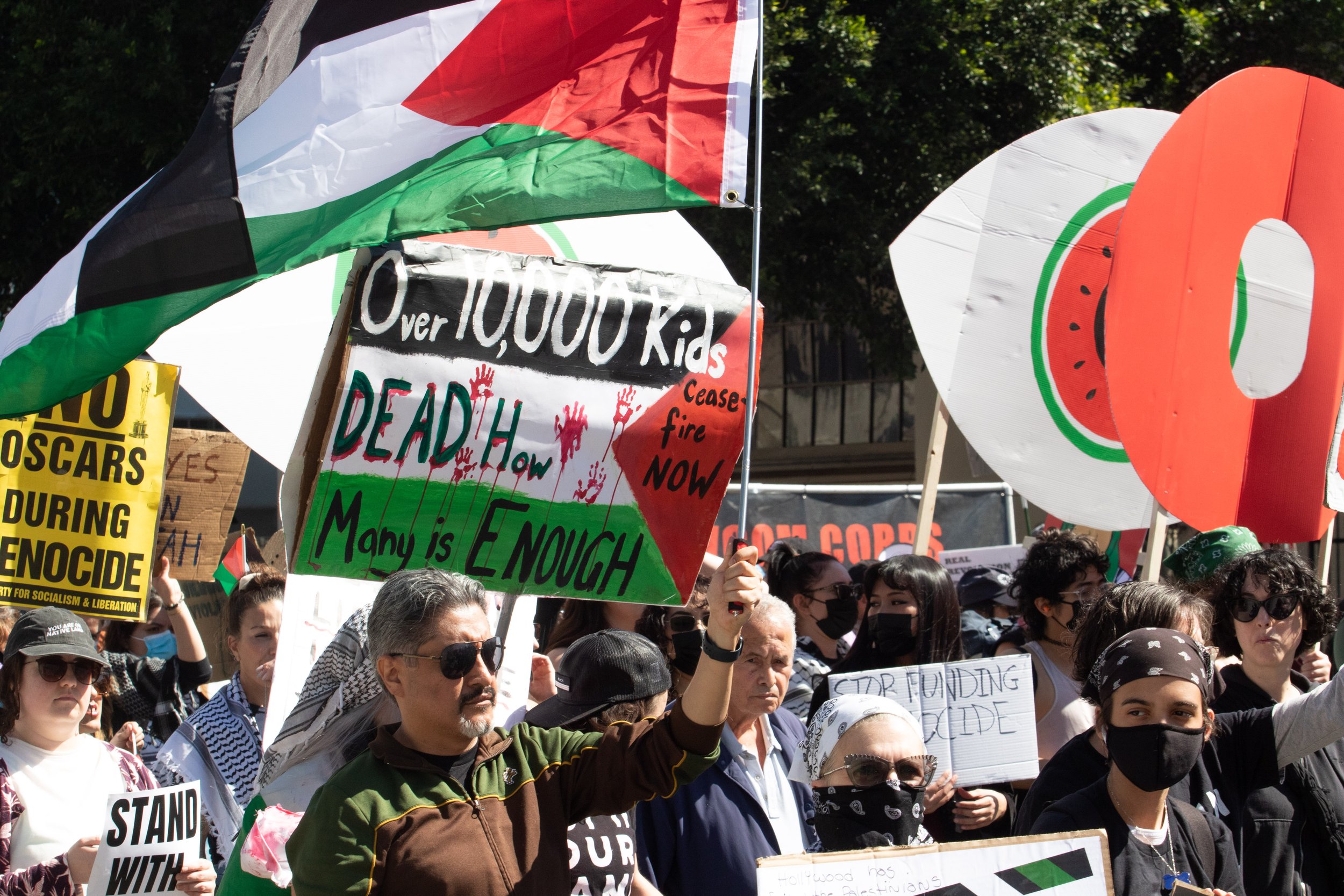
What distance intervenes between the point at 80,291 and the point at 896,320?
10555 mm

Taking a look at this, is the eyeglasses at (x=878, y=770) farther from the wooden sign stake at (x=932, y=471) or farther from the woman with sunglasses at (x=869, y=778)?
the wooden sign stake at (x=932, y=471)

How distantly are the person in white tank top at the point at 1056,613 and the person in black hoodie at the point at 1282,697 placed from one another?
472mm

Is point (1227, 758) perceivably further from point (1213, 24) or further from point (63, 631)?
point (1213, 24)

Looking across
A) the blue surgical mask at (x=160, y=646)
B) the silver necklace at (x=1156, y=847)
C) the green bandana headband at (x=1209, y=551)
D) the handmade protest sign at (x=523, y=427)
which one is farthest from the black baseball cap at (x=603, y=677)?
the blue surgical mask at (x=160, y=646)

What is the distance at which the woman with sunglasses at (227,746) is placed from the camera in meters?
3.72

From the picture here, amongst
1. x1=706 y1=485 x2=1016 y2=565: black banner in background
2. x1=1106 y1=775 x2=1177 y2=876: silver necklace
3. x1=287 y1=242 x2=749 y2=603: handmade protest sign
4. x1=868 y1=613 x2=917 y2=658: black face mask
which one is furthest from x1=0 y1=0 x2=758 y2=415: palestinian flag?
x1=706 y1=485 x2=1016 y2=565: black banner in background

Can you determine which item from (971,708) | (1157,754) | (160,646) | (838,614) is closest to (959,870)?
(1157,754)

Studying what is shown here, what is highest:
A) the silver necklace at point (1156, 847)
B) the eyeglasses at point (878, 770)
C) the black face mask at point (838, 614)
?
the black face mask at point (838, 614)

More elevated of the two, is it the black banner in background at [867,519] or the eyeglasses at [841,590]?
the black banner in background at [867,519]

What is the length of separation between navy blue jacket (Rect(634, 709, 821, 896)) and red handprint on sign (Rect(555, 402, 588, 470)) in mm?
804

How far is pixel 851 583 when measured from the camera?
5.44m

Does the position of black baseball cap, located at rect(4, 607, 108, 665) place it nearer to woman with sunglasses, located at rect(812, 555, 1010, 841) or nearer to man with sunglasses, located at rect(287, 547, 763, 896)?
man with sunglasses, located at rect(287, 547, 763, 896)

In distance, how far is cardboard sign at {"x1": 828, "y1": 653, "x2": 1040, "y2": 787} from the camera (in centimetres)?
373

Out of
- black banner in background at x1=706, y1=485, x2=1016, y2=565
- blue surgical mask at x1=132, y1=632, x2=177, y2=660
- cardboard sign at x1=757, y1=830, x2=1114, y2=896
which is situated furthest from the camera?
black banner in background at x1=706, y1=485, x2=1016, y2=565
